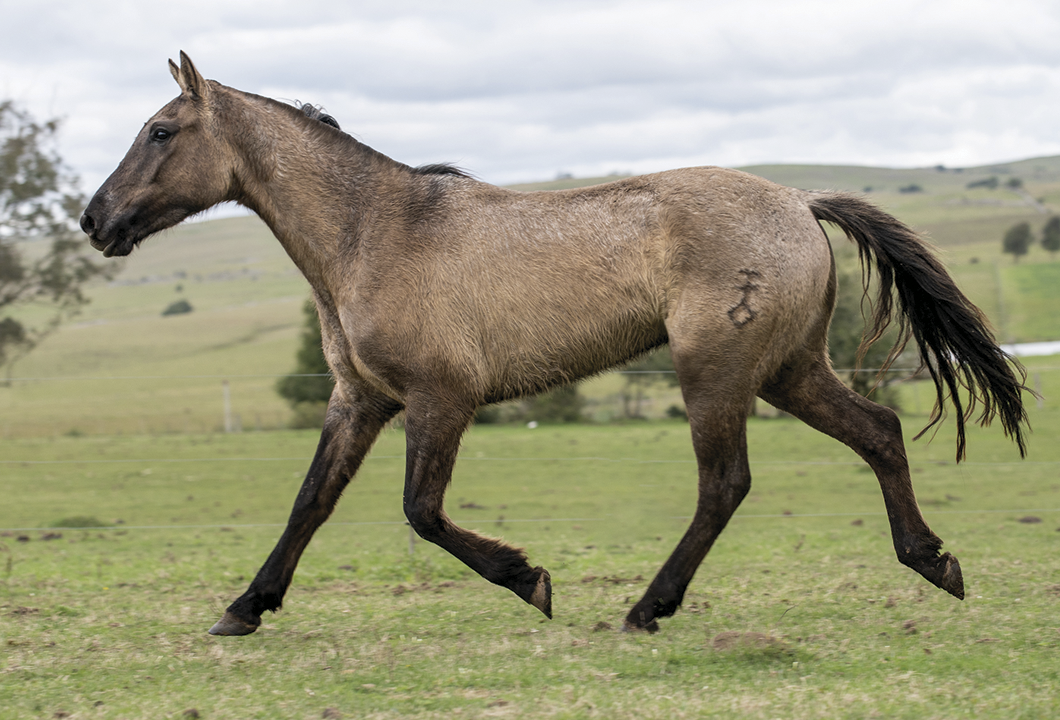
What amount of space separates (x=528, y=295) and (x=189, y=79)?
→ 2027 mm

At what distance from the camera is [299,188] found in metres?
5.06

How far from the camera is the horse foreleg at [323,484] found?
16.5ft

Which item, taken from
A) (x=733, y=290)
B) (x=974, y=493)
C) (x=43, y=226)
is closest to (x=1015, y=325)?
(x=974, y=493)

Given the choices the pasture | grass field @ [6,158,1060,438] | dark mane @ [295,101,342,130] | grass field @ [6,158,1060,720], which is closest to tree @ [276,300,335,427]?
grass field @ [6,158,1060,438]

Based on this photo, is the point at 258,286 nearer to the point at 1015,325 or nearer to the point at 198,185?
the point at 1015,325

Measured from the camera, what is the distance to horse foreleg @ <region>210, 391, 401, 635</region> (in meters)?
5.02

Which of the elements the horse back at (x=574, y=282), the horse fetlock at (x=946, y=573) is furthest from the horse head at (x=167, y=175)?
the horse fetlock at (x=946, y=573)

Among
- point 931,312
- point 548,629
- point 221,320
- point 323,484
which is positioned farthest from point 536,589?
point 221,320

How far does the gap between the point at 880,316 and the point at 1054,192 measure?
9500cm

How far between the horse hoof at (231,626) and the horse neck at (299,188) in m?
1.74

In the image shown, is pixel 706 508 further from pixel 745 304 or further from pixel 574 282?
pixel 574 282

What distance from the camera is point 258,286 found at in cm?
7300

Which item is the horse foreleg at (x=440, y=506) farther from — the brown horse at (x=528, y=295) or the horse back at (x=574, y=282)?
the horse back at (x=574, y=282)

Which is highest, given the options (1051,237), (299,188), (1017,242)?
(1051,237)
